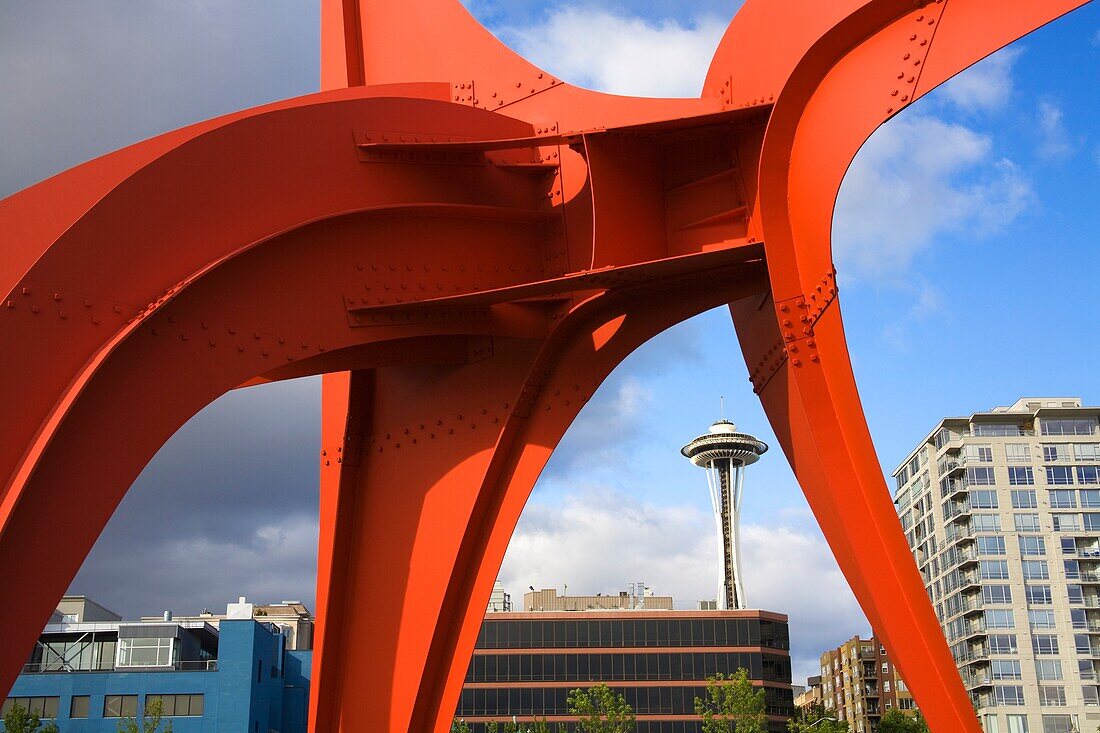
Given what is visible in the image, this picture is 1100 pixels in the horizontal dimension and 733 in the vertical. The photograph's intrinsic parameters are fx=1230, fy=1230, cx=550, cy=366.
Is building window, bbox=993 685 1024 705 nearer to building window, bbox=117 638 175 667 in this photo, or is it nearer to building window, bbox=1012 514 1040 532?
building window, bbox=1012 514 1040 532

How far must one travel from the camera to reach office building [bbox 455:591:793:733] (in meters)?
90.1

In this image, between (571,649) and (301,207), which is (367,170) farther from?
(571,649)

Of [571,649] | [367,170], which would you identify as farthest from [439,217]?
[571,649]

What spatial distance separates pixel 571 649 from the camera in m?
92.6

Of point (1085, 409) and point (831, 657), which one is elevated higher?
point (1085, 409)

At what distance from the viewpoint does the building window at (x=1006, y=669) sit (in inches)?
3524

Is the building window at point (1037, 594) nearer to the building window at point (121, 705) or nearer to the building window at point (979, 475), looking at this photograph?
the building window at point (979, 475)

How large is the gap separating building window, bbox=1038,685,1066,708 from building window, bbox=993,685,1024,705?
1347 millimetres

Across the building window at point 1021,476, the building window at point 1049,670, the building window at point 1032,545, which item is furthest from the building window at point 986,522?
the building window at point 1049,670

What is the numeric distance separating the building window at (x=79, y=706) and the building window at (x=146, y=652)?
3388 millimetres

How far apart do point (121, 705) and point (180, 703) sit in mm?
2922

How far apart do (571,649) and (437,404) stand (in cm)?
8104

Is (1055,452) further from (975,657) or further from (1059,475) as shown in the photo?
(975,657)

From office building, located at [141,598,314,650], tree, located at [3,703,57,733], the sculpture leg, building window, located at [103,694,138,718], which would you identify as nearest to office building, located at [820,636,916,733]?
office building, located at [141,598,314,650]
